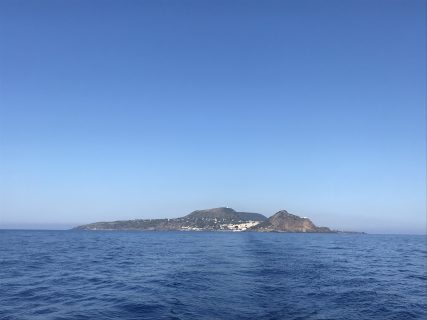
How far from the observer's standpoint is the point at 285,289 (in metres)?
30.1

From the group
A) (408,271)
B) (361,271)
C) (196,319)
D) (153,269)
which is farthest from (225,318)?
(408,271)

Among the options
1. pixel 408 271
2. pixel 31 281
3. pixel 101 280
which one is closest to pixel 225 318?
pixel 101 280

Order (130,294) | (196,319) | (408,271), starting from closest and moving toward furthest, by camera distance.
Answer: (196,319) < (130,294) < (408,271)

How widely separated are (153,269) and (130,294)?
13.7 meters

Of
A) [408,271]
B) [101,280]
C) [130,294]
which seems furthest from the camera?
[408,271]

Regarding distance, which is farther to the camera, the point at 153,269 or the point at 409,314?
the point at 153,269

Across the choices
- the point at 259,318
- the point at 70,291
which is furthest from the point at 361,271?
the point at 70,291

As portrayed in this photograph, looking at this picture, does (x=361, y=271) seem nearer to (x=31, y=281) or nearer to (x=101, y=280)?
(x=101, y=280)

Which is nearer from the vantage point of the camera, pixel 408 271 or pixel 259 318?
pixel 259 318

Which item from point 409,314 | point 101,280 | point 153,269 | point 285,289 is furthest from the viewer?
point 153,269

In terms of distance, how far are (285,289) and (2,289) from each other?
20306mm

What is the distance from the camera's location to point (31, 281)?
31.5 m

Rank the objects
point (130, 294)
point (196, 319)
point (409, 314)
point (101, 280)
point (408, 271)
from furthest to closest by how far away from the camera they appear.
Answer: point (408, 271) < point (101, 280) < point (130, 294) < point (409, 314) < point (196, 319)

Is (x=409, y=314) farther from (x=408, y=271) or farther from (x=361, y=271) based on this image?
(x=408, y=271)
